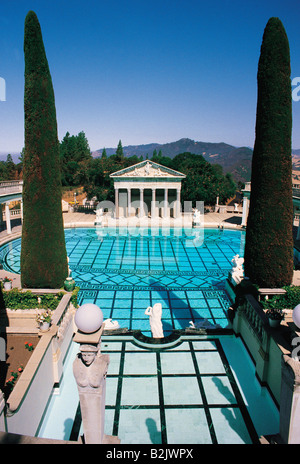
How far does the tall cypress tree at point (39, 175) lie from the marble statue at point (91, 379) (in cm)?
856

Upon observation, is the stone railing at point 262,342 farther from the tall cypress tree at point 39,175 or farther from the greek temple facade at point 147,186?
the greek temple facade at point 147,186

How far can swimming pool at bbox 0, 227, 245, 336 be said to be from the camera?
49.3 feet

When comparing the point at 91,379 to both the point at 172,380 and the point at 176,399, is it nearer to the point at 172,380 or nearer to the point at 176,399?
the point at 176,399

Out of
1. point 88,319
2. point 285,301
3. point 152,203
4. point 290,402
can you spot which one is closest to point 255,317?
point 285,301

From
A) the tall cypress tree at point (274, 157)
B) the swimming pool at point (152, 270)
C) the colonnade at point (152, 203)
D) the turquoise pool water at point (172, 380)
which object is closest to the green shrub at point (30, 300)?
the turquoise pool water at point (172, 380)

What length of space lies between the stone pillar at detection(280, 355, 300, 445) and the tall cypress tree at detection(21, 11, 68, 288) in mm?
9763

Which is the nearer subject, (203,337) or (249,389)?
(249,389)

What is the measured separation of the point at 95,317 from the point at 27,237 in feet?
30.1

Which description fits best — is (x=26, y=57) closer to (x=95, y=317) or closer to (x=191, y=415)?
(x=95, y=317)

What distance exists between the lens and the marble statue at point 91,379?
459 cm

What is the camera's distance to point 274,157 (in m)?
11.9

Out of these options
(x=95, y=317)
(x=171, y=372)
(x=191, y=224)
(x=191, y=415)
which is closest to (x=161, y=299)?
(x=171, y=372)

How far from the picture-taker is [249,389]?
8.38 m

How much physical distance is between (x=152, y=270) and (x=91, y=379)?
16180 mm
